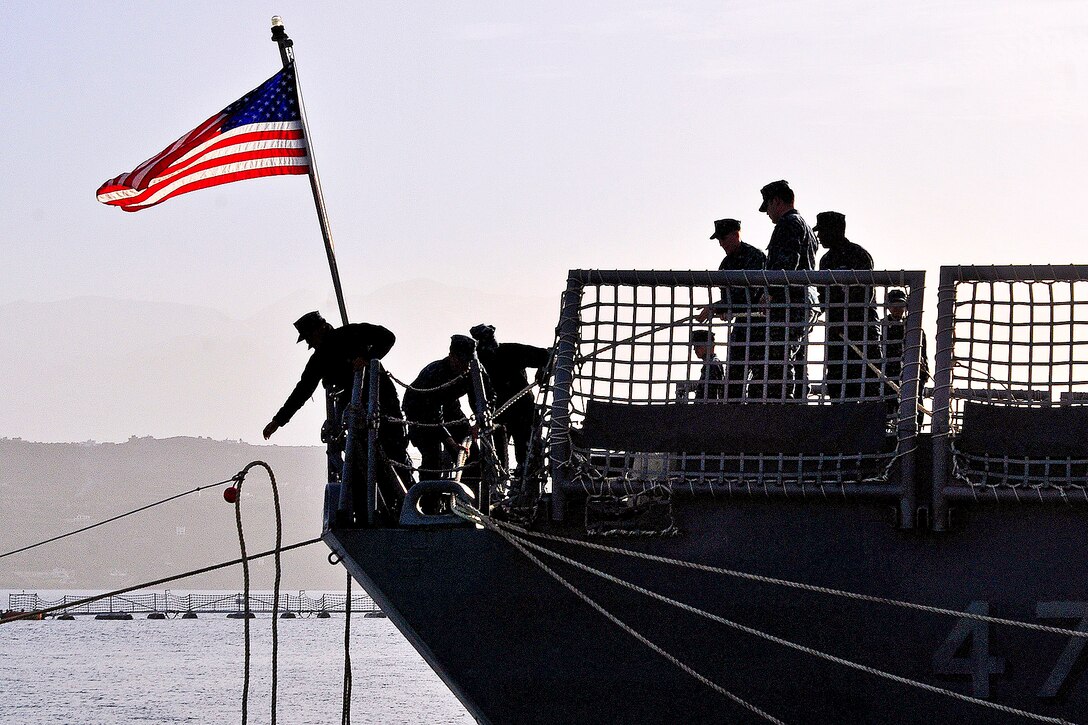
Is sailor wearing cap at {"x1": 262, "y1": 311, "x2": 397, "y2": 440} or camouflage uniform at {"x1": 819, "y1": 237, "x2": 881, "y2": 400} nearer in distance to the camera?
camouflage uniform at {"x1": 819, "y1": 237, "x2": 881, "y2": 400}

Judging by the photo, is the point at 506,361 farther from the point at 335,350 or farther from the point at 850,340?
the point at 850,340

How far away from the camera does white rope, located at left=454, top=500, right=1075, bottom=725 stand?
880cm

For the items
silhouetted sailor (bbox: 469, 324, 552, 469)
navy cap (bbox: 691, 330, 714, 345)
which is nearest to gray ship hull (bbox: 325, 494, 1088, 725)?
navy cap (bbox: 691, 330, 714, 345)

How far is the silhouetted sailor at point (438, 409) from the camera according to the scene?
11758mm

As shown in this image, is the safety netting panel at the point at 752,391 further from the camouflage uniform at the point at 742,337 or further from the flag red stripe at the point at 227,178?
the flag red stripe at the point at 227,178

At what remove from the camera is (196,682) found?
77.0m

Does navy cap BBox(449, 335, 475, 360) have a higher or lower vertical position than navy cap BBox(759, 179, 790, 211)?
lower

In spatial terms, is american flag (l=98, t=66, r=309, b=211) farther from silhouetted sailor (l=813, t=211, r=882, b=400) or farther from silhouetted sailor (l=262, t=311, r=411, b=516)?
silhouetted sailor (l=813, t=211, r=882, b=400)

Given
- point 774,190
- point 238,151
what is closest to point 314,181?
point 238,151

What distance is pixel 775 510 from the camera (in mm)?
9438

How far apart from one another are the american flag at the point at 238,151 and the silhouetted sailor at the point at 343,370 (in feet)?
7.98

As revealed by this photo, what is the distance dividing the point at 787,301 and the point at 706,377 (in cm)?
62

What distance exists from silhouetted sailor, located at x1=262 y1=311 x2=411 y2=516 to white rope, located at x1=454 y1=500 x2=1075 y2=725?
5.07 ft

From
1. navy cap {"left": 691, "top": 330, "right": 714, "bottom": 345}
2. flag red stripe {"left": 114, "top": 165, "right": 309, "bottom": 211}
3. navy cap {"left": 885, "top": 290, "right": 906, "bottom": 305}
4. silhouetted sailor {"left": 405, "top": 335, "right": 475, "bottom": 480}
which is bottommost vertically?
silhouetted sailor {"left": 405, "top": 335, "right": 475, "bottom": 480}
